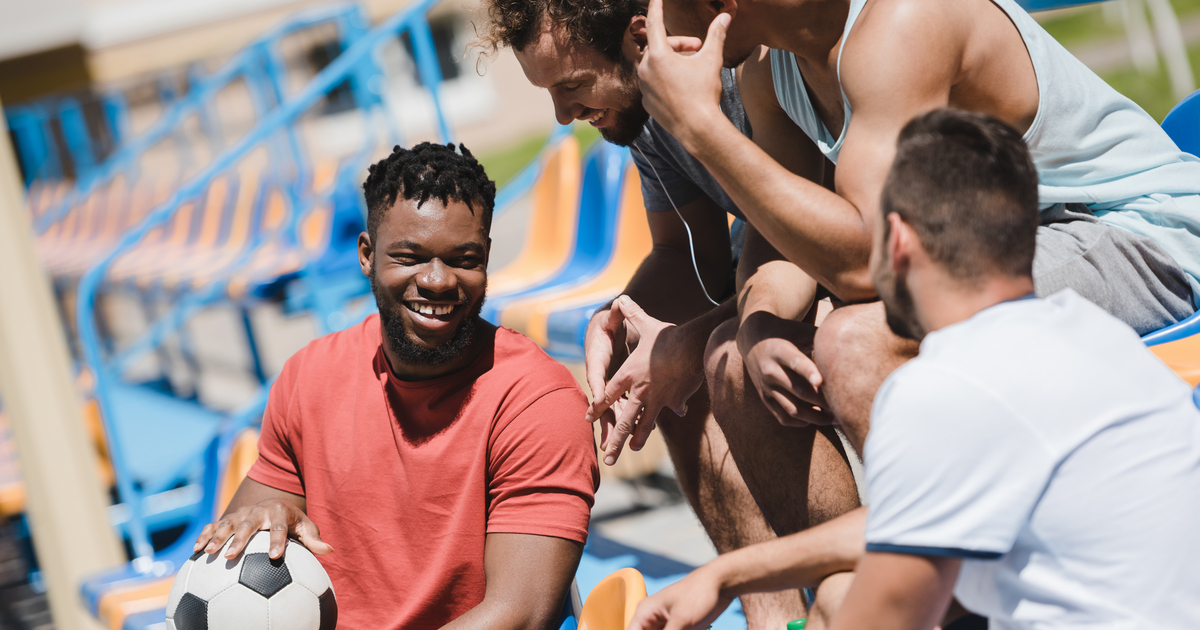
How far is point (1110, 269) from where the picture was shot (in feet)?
5.46

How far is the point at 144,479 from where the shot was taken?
5.04 metres

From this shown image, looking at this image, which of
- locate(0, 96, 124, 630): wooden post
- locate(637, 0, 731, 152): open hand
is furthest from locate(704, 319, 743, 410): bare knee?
locate(0, 96, 124, 630): wooden post

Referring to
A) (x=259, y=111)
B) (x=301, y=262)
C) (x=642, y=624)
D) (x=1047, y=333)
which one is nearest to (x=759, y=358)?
(x=642, y=624)

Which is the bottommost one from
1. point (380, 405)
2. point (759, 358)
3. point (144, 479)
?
point (144, 479)

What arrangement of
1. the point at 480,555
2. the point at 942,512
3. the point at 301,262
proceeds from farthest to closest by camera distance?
the point at 301,262 < the point at 480,555 < the point at 942,512

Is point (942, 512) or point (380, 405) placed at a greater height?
point (942, 512)

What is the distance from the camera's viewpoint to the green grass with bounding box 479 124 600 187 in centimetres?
1501

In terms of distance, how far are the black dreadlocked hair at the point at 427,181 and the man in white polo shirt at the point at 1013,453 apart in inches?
45.3

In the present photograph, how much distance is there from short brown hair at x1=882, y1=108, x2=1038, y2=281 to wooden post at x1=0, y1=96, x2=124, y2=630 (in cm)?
391

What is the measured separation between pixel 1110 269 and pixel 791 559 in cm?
76

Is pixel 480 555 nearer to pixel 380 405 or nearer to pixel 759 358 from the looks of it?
pixel 380 405

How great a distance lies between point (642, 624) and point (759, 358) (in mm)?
485

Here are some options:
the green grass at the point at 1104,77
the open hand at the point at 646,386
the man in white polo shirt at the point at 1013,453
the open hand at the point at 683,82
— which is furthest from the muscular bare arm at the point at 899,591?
the green grass at the point at 1104,77

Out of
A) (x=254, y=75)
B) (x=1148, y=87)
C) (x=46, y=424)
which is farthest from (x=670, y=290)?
(x=1148, y=87)
